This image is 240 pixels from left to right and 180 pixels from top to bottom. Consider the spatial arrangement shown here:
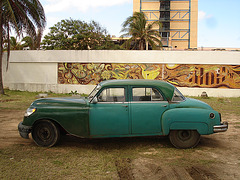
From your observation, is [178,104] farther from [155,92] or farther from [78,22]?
[78,22]

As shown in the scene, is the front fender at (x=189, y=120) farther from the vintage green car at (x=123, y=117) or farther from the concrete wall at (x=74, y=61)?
the concrete wall at (x=74, y=61)

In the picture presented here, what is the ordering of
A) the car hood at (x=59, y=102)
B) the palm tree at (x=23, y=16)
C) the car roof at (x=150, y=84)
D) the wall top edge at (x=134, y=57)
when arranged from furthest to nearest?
the wall top edge at (x=134, y=57) → the palm tree at (x=23, y=16) → the car roof at (x=150, y=84) → the car hood at (x=59, y=102)

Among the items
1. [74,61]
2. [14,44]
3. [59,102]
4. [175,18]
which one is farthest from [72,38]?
[59,102]

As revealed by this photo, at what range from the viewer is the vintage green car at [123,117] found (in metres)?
5.25

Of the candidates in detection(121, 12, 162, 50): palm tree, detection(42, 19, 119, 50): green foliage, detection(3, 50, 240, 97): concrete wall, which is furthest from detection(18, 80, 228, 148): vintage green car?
detection(42, 19, 119, 50): green foliage

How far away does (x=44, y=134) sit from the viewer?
17.9 ft

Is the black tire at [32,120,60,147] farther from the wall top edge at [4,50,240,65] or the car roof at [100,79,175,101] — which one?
the wall top edge at [4,50,240,65]

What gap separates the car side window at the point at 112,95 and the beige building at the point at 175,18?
38.0 metres

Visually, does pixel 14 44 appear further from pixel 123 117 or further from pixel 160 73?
pixel 123 117

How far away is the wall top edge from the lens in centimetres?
1748

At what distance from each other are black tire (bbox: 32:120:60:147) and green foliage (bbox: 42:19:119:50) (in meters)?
→ 26.9

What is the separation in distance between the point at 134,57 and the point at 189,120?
1329cm

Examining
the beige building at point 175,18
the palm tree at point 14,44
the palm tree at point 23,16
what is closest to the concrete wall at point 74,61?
the palm tree at point 23,16

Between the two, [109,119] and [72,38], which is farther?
[72,38]
